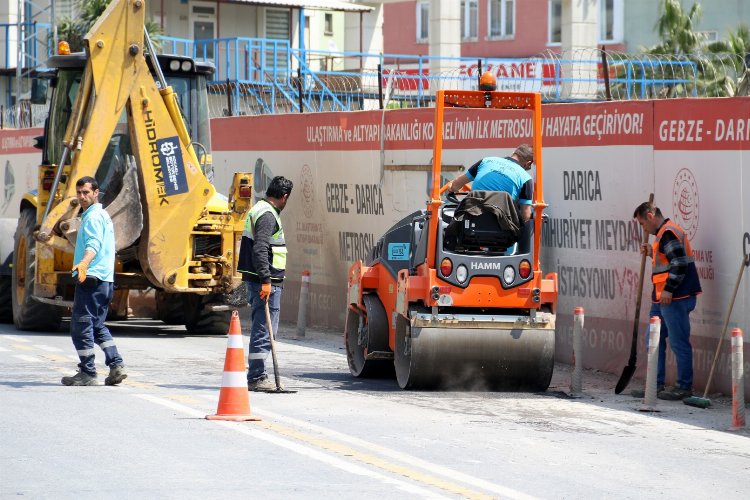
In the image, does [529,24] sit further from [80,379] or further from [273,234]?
[80,379]

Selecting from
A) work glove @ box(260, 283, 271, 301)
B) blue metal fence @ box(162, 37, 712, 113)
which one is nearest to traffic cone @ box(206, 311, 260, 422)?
work glove @ box(260, 283, 271, 301)

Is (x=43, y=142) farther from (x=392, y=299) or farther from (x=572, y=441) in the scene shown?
(x=572, y=441)

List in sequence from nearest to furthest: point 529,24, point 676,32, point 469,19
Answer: point 676,32, point 529,24, point 469,19

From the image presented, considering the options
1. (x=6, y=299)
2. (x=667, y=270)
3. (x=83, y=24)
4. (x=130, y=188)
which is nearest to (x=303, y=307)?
(x=130, y=188)

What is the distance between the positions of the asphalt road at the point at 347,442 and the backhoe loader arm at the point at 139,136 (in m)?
2.70

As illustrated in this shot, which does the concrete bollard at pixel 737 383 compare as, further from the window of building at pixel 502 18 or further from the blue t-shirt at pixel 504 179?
the window of building at pixel 502 18

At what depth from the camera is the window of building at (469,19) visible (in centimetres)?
6475

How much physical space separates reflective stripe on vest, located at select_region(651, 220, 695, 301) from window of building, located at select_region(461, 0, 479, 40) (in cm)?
5275

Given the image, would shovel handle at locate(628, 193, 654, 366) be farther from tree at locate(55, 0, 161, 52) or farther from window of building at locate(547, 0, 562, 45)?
window of building at locate(547, 0, 562, 45)

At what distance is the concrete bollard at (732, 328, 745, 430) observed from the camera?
11.2m

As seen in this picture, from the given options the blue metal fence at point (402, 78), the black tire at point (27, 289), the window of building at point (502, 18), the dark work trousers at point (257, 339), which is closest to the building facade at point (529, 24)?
the window of building at point (502, 18)

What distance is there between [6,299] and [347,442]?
1062 centimetres

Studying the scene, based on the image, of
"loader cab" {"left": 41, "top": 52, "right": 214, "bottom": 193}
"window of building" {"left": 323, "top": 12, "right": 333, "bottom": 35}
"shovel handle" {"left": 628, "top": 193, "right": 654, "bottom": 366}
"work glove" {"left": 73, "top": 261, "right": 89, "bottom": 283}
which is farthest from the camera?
"window of building" {"left": 323, "top": 12, "right": 333, "bottom": 35}

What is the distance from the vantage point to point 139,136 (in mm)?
16938
